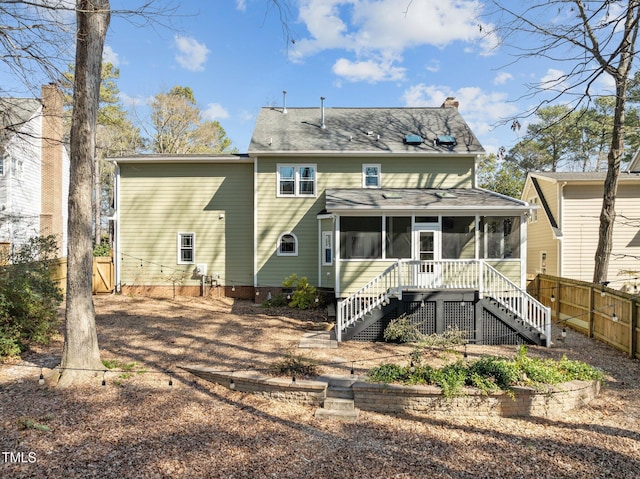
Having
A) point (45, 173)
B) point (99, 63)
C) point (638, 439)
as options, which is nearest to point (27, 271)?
point (99, 63)

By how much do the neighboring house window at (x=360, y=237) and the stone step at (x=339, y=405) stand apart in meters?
6.09

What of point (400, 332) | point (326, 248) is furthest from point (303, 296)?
point (400, 332)

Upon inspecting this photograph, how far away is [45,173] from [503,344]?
24016mm

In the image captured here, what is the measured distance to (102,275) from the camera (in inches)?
587

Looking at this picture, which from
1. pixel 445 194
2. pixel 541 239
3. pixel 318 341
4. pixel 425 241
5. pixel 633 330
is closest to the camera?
pixel 633 330

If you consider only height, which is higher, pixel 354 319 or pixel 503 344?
pixel 354 319

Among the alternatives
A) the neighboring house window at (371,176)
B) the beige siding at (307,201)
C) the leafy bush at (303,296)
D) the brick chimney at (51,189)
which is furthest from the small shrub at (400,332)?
the brick chimney at (51,189)

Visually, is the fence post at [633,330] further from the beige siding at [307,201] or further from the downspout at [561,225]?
the beige siding at [307,201]

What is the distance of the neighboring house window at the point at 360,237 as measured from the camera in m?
11.6

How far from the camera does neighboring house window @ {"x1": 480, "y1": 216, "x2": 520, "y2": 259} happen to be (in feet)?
36.8

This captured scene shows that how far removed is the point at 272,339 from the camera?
937cm

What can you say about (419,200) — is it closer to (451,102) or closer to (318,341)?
(318,341)

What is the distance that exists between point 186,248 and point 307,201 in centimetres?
535

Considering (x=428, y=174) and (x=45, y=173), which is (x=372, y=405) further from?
(x=45, y=173)
